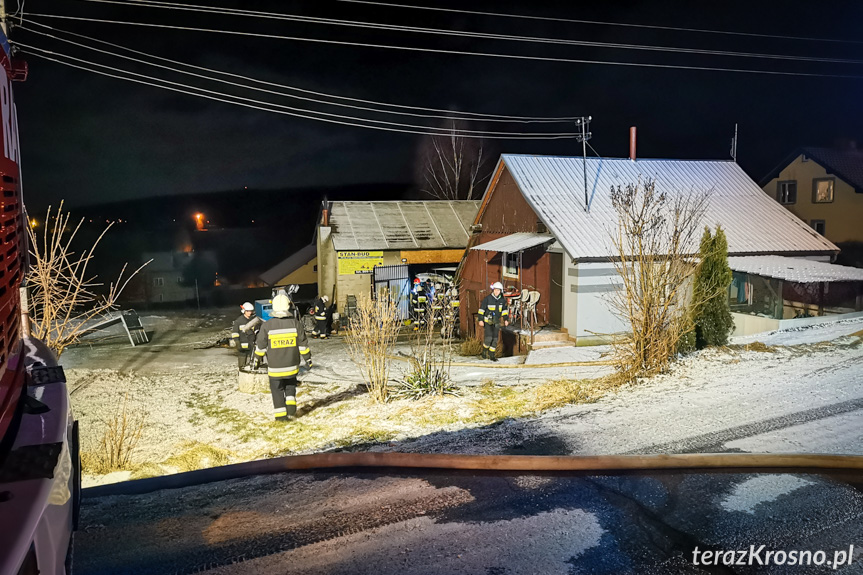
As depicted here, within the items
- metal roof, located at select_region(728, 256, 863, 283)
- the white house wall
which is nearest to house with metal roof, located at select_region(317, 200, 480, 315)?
the white house wall

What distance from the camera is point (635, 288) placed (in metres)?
9.84

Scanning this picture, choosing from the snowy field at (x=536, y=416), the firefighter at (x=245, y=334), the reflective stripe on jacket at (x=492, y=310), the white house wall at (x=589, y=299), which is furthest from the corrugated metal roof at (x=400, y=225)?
the snowy field at (x=536, y=416)

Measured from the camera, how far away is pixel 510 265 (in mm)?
20297

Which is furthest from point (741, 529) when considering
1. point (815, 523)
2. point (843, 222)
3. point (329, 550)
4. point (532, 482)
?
point (843, 222)

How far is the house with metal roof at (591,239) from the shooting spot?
649 inches

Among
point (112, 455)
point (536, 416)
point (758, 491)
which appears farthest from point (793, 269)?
point (112, 455)

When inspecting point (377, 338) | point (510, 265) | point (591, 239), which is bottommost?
point (377, 338)

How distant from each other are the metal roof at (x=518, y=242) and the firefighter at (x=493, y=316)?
234 centimetres

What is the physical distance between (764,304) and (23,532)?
66.2 feet

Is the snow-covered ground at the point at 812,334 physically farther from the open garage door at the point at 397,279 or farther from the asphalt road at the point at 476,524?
the open garage door at the point at 397,279

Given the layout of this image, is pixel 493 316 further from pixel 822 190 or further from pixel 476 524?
pixel 822 190

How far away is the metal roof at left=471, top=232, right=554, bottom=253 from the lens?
55.6 ft

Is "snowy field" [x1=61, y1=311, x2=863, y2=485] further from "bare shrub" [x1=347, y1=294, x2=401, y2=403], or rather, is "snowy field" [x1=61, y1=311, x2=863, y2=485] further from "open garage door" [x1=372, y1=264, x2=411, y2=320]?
"open garage door" [x1=372, y1=264, x2=411, y2=320]

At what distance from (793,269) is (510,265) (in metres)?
8.29
